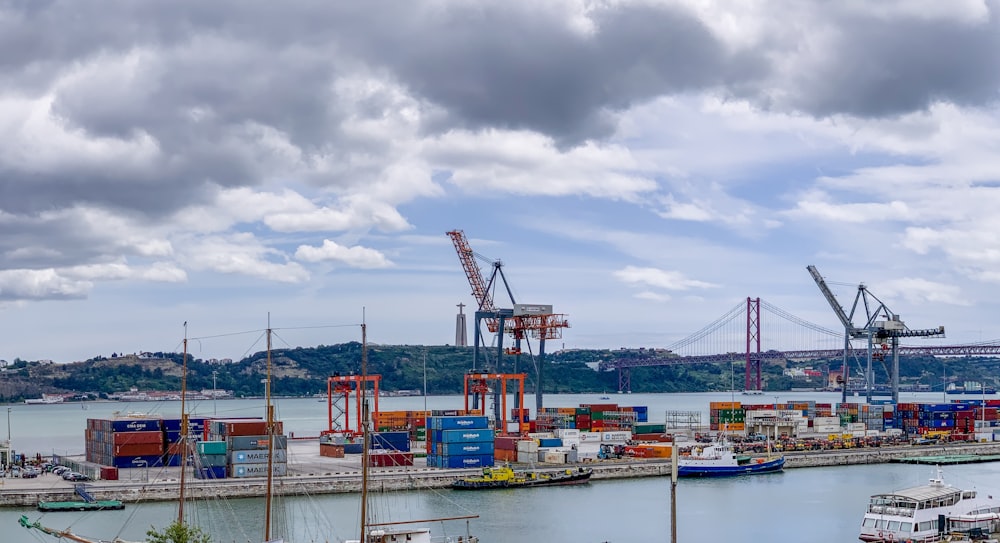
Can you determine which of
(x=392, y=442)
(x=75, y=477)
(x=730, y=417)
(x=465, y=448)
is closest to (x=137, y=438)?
(x=75, y=477)

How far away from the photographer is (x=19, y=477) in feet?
153

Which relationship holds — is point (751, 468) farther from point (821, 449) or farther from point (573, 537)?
point (573, 537)

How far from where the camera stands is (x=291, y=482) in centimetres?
4184

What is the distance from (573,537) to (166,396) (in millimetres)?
160861

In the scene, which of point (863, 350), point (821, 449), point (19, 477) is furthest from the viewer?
point (863, 350)

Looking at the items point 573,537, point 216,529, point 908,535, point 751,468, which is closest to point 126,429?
point 216,529

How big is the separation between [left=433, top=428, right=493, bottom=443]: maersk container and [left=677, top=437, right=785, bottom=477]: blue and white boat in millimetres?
8853

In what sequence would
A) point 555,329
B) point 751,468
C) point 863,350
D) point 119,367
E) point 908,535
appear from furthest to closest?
point 119,367 → point 863,350 → point 555,329 → point 751,468 → point 908,535

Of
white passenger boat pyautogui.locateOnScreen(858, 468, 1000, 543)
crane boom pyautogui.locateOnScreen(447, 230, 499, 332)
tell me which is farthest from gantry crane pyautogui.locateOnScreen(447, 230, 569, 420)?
white passenger boat pyautogui.locateOnScreen(858, 468, 1000, 543)

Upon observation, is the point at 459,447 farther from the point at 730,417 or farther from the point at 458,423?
the point at 730,417

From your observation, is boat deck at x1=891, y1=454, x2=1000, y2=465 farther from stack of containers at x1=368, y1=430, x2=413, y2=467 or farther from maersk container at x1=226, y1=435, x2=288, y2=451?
maersk container at x1=226, y1=435, x2=288, y2=451

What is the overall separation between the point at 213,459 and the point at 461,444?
9964 millimetres

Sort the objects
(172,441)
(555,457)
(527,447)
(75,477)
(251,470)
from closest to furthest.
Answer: (251,470) < (75,477) < (172,441) < (555,457) < (527,447)

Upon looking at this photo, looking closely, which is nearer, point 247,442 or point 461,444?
point 247,442
